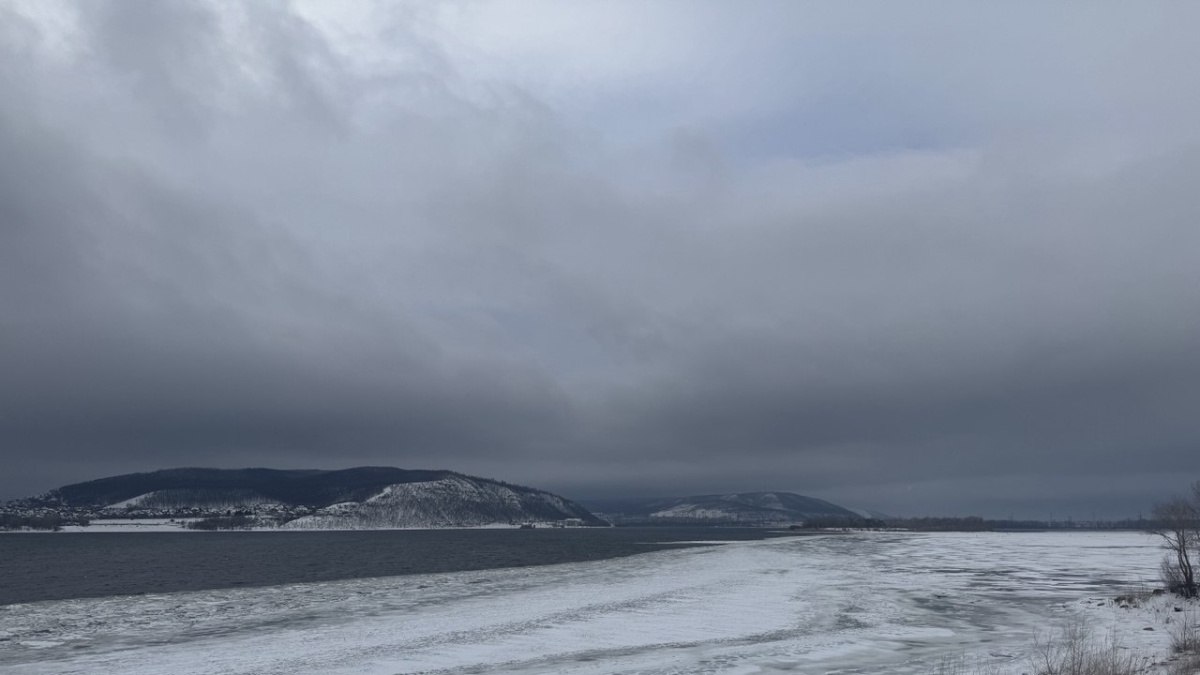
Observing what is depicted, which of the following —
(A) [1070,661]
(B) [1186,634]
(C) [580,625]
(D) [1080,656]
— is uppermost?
(D) [1080,656]

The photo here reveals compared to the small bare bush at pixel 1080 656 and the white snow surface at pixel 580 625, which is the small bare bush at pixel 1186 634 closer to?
the white snow surface at pixel 580 625

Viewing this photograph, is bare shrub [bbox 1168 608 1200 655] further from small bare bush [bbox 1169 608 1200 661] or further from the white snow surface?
the white snow surface

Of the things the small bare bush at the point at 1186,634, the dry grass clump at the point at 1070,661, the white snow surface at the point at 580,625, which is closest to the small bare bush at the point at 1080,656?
the dry grass clump at the point at 1070,661

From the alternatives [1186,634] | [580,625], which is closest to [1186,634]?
[1186,634]

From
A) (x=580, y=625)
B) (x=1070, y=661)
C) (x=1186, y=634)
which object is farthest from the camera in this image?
(x=580, y=625)

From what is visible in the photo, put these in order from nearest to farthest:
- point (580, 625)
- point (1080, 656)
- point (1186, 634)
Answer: point (1080, 656), point (1186, 634), point (580, 625)

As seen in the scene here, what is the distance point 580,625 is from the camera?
1318 inches

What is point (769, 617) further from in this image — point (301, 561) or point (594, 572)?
point (301, 561)

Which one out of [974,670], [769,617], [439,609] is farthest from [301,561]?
[974,670]

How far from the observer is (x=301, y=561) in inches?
3489

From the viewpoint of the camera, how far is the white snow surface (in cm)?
2555

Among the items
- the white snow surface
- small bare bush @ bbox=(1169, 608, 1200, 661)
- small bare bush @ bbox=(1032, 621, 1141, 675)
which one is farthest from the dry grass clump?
small bare bush @ bbox=(1169, 608, 1200, 661)

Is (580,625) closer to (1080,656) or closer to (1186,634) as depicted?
(1080,656)

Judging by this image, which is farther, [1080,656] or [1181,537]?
[1181,537]
